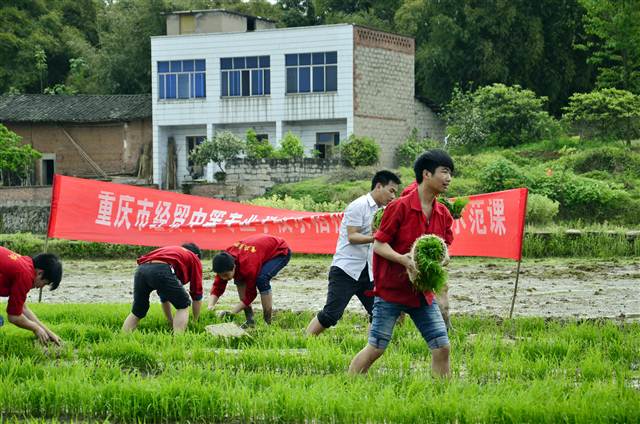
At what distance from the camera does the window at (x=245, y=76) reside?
145ft

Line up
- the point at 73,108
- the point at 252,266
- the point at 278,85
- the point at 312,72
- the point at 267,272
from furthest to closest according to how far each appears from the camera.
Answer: the point at 73,108 < the point at 278,85 < the point at 312,72 < the point at 267,272 < the point at 252,266

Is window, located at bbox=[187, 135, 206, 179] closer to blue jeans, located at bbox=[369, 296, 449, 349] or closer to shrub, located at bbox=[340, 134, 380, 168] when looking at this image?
shrub, located at bbox=[340, 134, 380, 168]

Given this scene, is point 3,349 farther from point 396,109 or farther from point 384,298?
point 396,109

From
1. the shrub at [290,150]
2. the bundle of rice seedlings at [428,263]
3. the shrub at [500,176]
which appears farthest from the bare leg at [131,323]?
the shrub at [290,150]

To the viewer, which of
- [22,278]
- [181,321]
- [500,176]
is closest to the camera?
[22,278]

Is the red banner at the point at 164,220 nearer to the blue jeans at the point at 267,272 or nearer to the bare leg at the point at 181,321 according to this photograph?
the blue jeans at the point at 267,272

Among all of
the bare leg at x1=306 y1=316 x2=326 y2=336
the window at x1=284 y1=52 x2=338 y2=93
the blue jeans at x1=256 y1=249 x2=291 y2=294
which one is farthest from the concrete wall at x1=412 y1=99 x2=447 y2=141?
the bare leg at x1=306 y1=316 x2=326 y2=336

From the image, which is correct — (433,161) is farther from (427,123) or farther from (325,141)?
(427,123)

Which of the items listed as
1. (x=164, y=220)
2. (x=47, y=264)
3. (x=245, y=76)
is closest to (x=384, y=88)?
(x=245, y=76)

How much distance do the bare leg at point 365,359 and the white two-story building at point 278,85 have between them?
3428 centimetres

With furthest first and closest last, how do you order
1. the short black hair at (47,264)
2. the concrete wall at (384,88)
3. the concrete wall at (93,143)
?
the concrete wall at (93,143) < the concrete wall at (384,88) < the short black hair at (47,264)

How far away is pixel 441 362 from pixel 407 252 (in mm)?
804

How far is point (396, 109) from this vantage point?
4462 centimetres

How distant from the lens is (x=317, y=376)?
8516 millimetres
